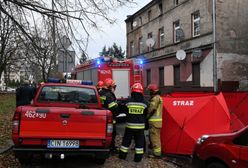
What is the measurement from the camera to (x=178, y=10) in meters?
35.9

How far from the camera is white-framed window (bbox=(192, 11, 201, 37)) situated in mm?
32438

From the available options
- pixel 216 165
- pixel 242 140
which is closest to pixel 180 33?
pixel 216 165

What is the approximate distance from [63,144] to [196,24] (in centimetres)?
2596

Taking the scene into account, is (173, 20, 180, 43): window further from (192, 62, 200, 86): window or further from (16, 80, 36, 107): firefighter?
(16, 80, 36, 107): firefighter

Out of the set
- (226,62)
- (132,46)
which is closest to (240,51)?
(226,62)

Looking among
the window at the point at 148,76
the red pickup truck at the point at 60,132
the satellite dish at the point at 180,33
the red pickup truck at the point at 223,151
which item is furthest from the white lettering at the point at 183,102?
the window at the point at 148,76

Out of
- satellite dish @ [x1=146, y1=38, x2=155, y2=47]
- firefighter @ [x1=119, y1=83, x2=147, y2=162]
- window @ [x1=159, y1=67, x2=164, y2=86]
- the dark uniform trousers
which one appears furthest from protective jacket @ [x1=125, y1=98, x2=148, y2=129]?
satellite dish @ [x1=146, y1=38, x2=155, y2=47]

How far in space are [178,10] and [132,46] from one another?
553 inches

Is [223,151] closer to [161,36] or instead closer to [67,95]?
[67,95]

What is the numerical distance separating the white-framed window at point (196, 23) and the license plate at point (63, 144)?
2511cm

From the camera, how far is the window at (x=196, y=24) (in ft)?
106

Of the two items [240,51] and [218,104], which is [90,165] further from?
[240,51]

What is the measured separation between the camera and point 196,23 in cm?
3294

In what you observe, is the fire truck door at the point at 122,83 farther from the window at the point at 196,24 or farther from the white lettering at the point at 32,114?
the window at the point at 196,24
